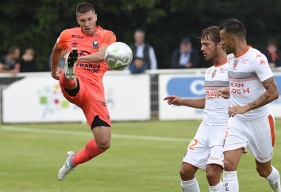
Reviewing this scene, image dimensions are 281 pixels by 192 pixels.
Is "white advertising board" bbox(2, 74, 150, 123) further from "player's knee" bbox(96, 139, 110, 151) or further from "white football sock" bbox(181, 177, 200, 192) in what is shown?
"white football sock" bbox(181, 177, 200, 192)

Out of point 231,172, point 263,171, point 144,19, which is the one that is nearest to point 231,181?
point 231,172

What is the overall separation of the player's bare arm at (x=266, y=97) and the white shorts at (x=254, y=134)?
415mm

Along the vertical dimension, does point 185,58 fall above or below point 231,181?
above

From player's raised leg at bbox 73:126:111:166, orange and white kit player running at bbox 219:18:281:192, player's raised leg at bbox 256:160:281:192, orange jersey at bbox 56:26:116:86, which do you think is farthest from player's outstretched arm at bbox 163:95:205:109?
orange jersey at bbox 56:26:116:86

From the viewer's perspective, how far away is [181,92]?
2044 centimetres

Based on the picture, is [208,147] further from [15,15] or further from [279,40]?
[279,40]

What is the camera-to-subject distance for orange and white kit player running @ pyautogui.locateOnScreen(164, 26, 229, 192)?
369 inches

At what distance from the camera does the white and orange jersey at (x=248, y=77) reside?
8883 millimetres

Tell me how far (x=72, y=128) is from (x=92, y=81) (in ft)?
29.7

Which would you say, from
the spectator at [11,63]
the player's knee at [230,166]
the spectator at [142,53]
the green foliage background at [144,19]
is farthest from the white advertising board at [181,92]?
the player's knee at [230,166]

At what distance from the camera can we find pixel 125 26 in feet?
92.6

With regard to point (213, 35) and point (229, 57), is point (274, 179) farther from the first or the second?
point (213, 35)

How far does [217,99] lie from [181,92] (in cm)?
1091

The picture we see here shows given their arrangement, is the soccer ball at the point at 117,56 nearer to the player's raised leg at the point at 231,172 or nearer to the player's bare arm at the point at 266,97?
the player's bare arm at the point at 266,97
